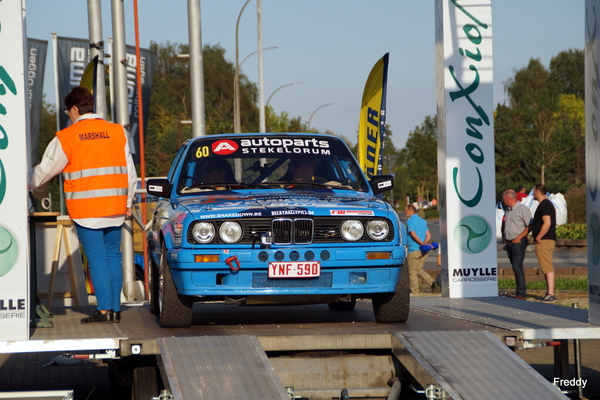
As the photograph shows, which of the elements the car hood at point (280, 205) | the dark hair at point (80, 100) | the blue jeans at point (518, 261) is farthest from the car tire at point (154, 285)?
the blue jeans at point (518, 261)

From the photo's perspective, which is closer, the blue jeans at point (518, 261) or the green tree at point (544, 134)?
the blue jeans at point (518, 261)

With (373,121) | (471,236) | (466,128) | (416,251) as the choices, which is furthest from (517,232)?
(466,128)

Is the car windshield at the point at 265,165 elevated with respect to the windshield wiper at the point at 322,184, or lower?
A: elevated

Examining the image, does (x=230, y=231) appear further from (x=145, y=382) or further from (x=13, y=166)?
(x=13, y=166)

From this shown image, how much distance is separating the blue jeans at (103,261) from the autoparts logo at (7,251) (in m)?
0.98

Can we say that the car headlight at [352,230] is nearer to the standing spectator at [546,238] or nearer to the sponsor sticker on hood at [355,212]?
the sponsor sticker on hood at [355,212]

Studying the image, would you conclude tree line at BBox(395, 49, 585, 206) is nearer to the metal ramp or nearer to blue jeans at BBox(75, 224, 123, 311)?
the metal ramp

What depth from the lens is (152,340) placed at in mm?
5250

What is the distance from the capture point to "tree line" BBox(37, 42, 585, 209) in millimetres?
55906

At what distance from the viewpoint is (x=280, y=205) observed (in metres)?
6.09

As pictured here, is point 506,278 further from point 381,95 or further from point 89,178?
point 89,178

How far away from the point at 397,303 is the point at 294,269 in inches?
38.4

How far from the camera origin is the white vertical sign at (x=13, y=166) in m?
5.58

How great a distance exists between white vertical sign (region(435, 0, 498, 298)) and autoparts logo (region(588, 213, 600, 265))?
2.97 metres
